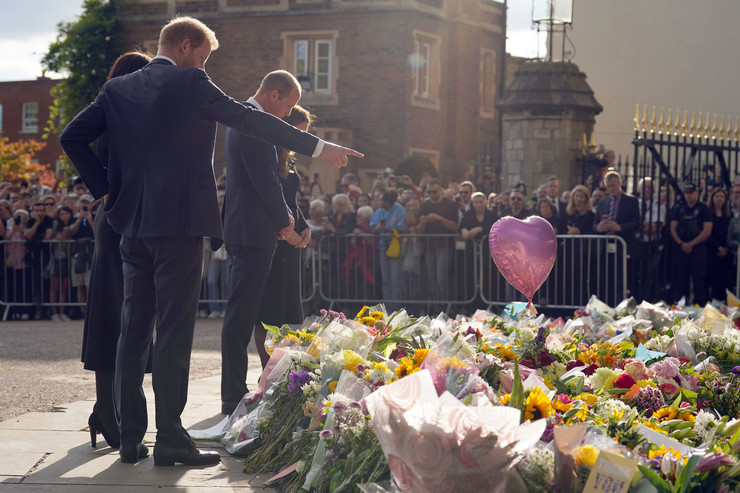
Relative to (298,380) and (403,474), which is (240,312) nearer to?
(298,380)

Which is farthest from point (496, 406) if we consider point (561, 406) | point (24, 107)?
point (24, 107)

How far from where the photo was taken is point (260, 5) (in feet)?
101

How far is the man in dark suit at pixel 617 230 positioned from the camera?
40.5ft

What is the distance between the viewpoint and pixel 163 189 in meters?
4.77

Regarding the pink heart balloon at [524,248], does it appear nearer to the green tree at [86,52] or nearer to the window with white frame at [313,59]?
the window with white frame at [313,59]

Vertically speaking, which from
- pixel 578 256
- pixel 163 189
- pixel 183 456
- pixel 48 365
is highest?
pixel 163 189

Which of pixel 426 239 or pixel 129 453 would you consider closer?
pixel 129 453

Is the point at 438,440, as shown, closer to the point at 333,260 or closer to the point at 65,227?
the point at 333,260

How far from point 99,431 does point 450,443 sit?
2.72m

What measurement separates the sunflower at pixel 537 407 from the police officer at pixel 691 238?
31.1ft

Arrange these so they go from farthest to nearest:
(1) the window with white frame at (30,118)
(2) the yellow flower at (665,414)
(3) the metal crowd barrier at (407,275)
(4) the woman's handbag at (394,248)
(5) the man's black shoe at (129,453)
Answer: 1. (1) the window with white frame at (30,118)
2. (4) the woman's handbag at (394,248)
3. (3) the metal crowd barrier at (407,275)
4. (5) the man's black shoe at (129,453)
5. (2) the yellow flower at (665,414)

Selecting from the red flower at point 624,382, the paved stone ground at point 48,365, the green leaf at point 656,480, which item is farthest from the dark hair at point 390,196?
the green leaf at point 656,480

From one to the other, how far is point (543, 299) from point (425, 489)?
9.65 m

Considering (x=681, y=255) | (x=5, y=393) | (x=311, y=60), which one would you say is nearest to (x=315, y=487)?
(x=5, y=393)
